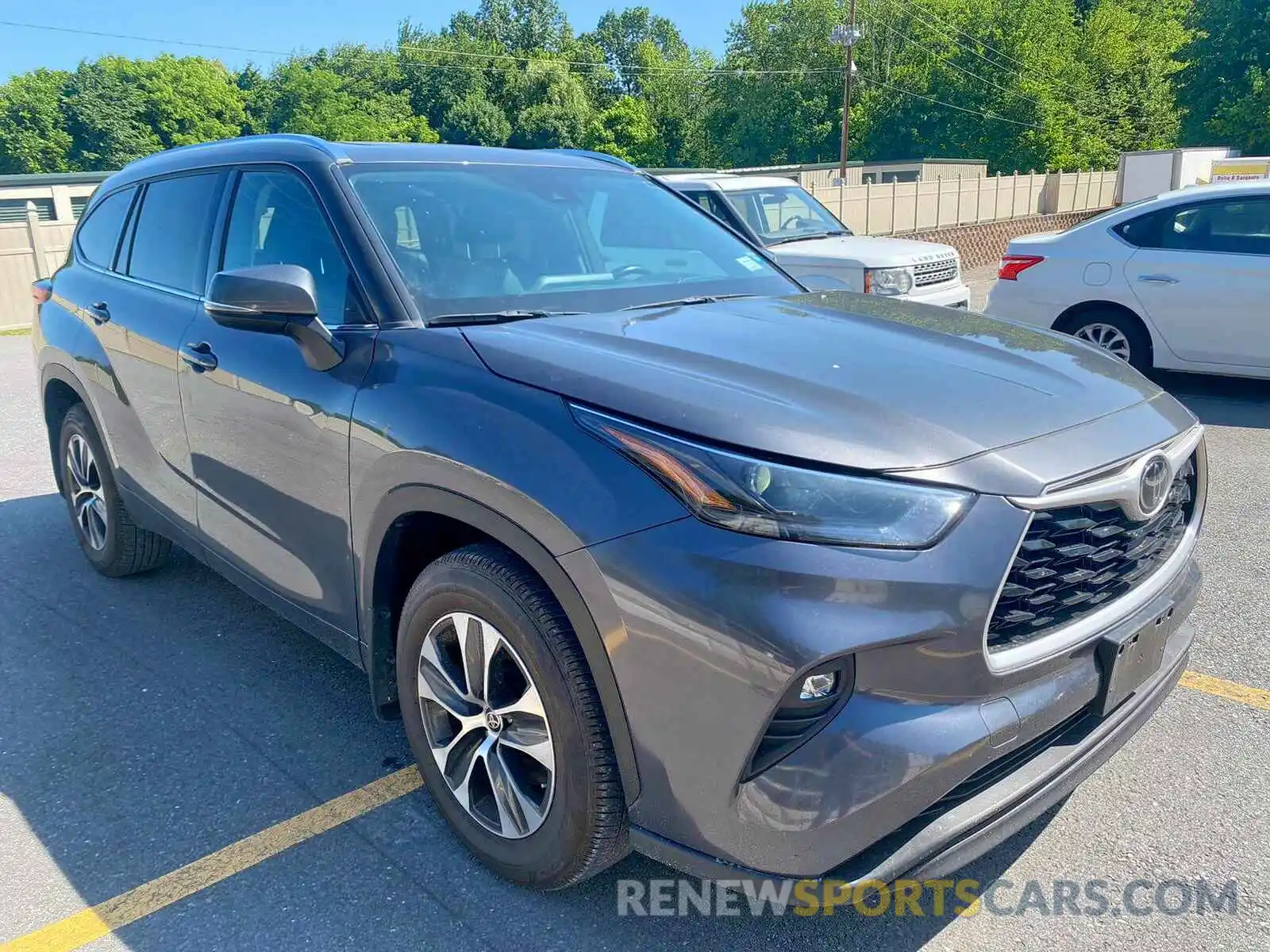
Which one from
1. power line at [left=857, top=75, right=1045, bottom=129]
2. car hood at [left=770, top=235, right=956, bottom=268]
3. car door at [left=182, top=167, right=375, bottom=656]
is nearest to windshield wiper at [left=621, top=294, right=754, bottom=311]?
car door at [left=182, top=167, right=375, bottom=656]

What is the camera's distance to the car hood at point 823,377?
215 cm

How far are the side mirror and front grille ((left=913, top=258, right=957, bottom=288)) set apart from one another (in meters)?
7.75

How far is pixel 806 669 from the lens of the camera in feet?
6.24

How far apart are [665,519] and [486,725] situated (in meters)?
0.85

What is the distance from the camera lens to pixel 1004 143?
64188mm

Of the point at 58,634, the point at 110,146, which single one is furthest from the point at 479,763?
the point at 110,146

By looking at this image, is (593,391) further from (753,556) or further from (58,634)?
(58,634)

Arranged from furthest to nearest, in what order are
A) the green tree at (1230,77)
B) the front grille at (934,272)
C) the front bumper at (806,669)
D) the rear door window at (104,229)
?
the green tree at (1230,77)
the front grille at (934,272)
the rear door window at (104,229)
the front bumper at (806,669)

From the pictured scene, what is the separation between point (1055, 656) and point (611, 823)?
3.36 ft

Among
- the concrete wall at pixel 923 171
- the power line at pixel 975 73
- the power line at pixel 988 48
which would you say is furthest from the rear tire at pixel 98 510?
the power line at pixel 988 48

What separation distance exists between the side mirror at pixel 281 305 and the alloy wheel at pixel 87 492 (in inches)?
87.7

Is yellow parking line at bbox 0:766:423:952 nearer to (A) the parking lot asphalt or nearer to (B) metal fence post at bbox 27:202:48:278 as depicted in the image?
(A) the parking lot asphalt

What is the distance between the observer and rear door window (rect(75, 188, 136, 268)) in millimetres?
4469

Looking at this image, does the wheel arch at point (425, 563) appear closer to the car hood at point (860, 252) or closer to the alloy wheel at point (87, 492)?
the alloy wheel at point (87, 492)
